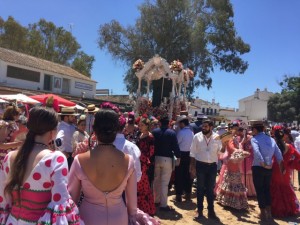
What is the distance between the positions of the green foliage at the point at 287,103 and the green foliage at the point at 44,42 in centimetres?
2685

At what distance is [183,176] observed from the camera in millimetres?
7352

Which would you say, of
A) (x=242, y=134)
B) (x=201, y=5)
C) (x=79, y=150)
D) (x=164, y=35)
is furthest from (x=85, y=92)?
(x=79, y=150)

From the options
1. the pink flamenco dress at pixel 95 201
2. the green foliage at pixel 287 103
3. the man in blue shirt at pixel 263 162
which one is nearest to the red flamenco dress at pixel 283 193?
the man in blue shirt at pixel 263 162

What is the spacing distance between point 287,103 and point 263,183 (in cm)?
4062

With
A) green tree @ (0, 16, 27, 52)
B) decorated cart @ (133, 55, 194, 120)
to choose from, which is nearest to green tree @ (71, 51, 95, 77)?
green tree @ (0, 16, 27, 52)

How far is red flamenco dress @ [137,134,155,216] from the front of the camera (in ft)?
18.1

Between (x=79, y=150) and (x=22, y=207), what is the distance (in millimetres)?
1734

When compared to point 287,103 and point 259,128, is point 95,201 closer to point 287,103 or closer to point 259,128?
point 259,128

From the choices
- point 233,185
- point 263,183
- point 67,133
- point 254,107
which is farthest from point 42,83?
point 254,107

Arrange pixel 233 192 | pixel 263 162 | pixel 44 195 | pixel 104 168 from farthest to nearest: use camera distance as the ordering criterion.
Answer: pixel 233 192 → pixel 263 162 → pixel 104 168 → pixel 44 195

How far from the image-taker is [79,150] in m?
3.98

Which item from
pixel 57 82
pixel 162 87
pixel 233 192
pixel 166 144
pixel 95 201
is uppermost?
pixel 57 82

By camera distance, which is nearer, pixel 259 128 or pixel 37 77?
pixel 259 128

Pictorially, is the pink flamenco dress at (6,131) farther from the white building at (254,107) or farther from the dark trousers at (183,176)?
the white building at (254,107)
